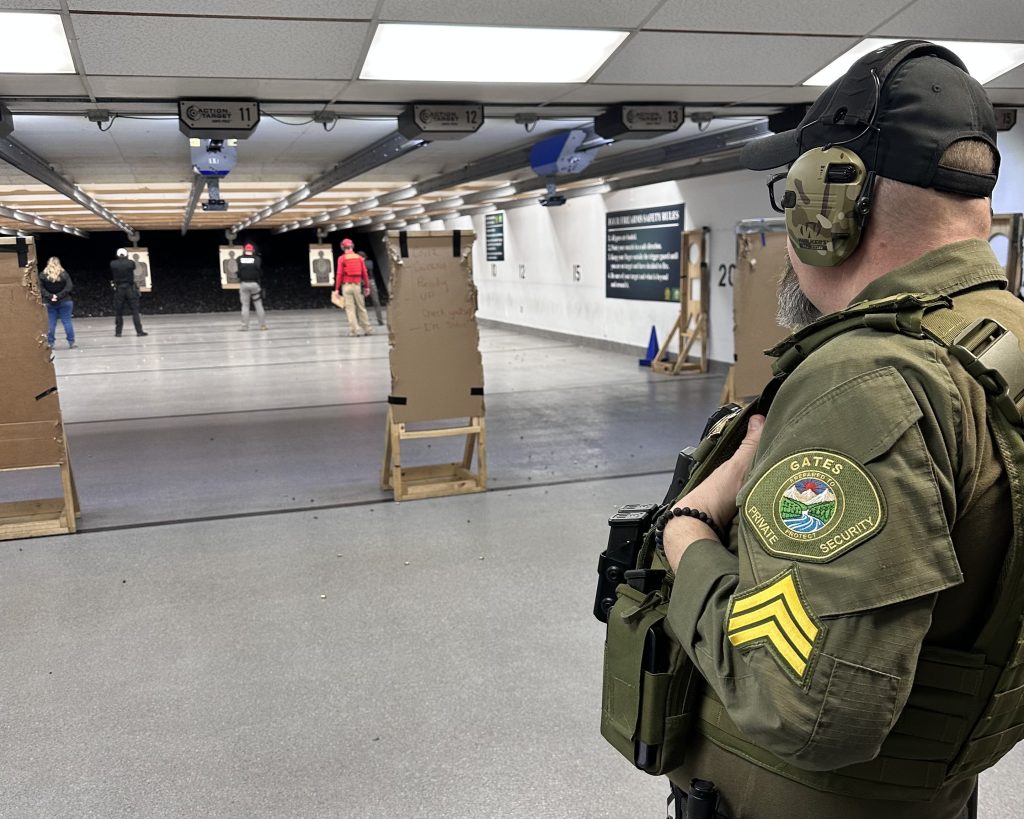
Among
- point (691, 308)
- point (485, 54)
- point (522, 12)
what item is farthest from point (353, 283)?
point (522, 12)

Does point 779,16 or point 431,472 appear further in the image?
point 431,472

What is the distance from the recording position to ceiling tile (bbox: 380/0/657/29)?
320 cm

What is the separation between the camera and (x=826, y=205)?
915 millimetres

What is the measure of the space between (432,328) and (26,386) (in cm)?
→ 214

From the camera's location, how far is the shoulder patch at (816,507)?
29.8 inches

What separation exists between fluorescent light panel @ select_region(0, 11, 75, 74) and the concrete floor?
2.26m

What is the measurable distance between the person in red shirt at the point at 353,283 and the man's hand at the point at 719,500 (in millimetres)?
13035

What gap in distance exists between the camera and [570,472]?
5.15m

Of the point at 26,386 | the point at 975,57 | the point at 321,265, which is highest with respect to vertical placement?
the point at 975,57

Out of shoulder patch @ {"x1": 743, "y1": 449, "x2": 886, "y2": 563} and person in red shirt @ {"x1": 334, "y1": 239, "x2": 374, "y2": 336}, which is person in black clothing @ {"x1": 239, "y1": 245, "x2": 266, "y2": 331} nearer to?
person in red shirt @ {"x1": 334, "y1": 239, "x2": 374, "y2": 336}

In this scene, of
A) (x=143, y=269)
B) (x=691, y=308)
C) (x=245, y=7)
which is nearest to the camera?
(x=245, y=7)

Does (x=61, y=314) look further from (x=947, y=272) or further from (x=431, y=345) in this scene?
(x=947, y=272)

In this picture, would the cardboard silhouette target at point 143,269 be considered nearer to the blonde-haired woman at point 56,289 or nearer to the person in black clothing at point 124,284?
the person in black clothing at point 124,284

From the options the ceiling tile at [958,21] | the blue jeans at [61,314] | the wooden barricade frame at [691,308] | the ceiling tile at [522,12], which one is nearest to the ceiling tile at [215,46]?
the ceiling tile at [522,12]
